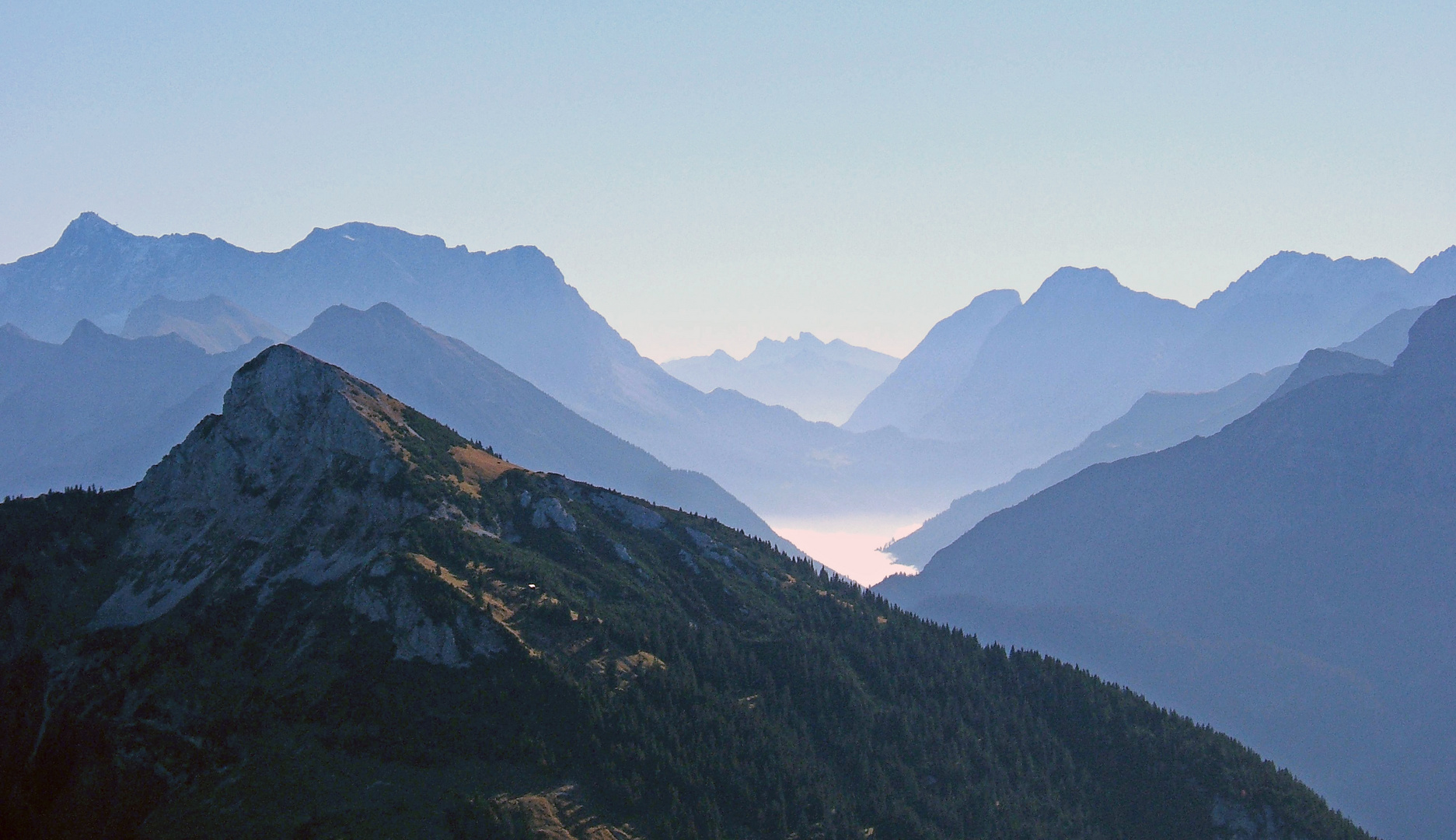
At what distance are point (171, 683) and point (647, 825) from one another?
74.5 metres

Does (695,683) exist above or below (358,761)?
above

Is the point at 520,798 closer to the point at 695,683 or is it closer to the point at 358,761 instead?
the point at 358,761

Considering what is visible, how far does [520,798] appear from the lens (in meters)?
161

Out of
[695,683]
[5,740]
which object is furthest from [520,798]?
[5,740]

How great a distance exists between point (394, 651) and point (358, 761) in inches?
767

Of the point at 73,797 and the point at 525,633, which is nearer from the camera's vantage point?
the point at 73,797

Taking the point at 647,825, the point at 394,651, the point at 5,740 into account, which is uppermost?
the point at 394,651

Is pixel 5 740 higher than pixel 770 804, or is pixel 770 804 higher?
pixel 5 740

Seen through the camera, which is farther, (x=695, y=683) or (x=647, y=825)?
(x=695, y=683)

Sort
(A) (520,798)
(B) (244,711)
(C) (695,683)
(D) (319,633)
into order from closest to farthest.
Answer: (A) (520,798) < (B) (244,711) < (D) (319,633) < (C) (695,683)

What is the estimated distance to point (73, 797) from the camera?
16800 cm

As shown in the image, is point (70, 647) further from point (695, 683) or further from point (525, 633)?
point (695, 683)

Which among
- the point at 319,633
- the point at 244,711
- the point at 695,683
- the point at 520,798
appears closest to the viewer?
the point at 520,798

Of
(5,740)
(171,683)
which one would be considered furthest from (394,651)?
(5,740)
